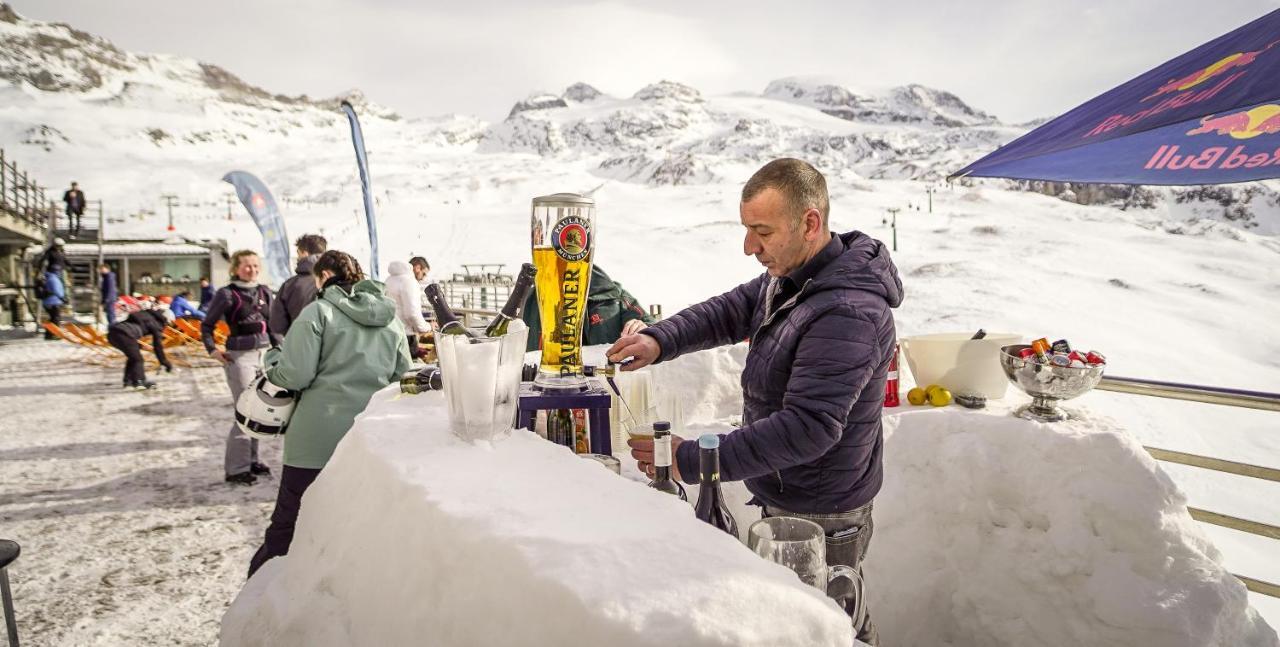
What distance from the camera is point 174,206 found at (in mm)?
55688

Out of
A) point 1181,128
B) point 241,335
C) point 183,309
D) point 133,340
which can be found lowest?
point 133,340

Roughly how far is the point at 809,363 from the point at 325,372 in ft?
7.69

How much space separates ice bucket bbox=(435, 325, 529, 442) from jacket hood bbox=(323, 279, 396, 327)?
1.90 m

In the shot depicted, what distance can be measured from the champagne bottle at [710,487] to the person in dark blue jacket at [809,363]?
0.25ft

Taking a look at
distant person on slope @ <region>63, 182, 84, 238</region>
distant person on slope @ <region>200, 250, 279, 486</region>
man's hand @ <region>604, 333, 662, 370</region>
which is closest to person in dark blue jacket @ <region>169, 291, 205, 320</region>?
distant person on slope @ <region>200, 250, 279, 486</region>

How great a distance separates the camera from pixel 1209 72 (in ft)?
7.84

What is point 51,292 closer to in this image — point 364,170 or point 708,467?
point 364,170

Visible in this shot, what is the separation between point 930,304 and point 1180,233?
27070 millimetres

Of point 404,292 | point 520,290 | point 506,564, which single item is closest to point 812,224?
point 520,290

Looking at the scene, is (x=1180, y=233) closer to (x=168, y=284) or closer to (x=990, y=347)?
(x=990, y=347)

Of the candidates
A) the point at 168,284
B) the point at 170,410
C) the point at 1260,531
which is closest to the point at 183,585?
the point at 170,410

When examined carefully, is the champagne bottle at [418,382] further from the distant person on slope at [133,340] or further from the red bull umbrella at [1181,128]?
the distant person on slope at [133,340]

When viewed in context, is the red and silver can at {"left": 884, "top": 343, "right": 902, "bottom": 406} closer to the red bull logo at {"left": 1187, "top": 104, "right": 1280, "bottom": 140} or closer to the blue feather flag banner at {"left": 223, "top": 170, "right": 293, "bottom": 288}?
the red bull logo at {"left": 1187, "top": 104, "right": 1280, "bottom": 140}

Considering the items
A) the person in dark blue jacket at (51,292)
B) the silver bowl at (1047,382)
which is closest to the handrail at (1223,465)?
the silver bowl at (1047,382)
